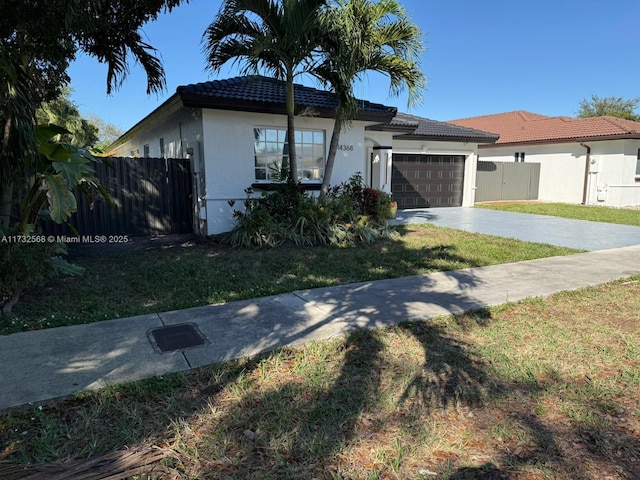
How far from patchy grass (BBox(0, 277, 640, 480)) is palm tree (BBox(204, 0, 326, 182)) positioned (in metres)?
6.51

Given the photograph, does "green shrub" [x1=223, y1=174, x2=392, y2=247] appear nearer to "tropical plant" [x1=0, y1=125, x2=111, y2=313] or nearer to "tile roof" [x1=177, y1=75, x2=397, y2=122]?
"tile roof" [x1=177, y1=75, x2=397, y2=122]

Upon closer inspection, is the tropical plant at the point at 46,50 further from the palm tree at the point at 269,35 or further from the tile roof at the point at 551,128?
the tile roof at the point at 551,128

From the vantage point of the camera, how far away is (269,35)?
8430 mm

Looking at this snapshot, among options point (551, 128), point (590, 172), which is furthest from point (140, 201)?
point (551, 128)

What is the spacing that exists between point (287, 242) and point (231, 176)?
2.42 m

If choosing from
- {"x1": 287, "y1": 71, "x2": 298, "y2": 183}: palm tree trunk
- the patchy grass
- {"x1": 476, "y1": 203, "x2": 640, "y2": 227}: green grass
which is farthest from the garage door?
the patchy grass

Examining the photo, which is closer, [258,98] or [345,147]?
[258,98]

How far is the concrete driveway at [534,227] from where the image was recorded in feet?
33.7

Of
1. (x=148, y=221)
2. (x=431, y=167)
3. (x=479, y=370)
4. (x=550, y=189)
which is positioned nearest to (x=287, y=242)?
(x=148, y=221)

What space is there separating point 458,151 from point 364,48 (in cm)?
1077

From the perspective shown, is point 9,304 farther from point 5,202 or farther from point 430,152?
point 430,152

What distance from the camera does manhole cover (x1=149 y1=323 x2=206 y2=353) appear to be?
400cm

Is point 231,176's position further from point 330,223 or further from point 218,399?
point 218,399

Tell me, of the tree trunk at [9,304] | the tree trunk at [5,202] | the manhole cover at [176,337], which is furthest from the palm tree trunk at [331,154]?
the tree trunk at [9,304]
